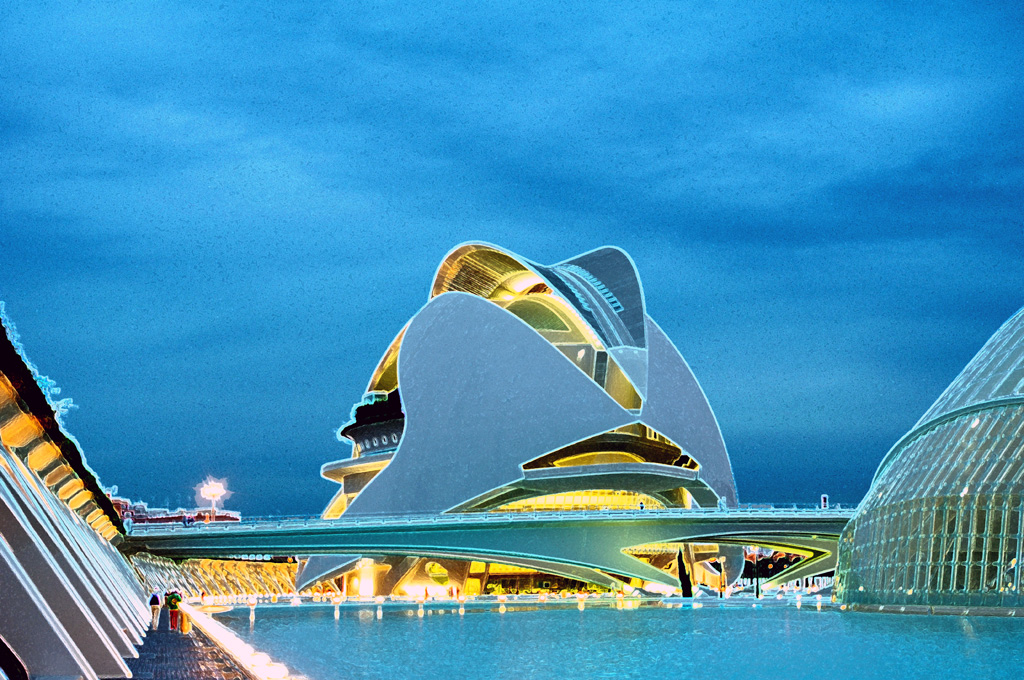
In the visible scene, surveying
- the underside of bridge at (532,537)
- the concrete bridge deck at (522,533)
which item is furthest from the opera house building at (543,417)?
the concrete bridge deck at (522,533)

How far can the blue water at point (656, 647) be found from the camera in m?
17.1

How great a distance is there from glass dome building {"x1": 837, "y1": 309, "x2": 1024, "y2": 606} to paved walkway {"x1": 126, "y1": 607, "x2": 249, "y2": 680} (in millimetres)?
16652

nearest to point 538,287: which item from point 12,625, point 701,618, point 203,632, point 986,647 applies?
point 701,618

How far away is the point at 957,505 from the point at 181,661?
19478 millimetres

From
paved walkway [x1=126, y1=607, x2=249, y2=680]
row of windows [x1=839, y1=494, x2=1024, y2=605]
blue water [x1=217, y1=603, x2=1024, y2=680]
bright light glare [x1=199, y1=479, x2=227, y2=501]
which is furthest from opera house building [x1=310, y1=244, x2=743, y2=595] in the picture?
paved walkway [x1=126, y1=607, x2=249, y2=680]

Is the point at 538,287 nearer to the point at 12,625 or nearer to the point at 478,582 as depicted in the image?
the point at 478,582

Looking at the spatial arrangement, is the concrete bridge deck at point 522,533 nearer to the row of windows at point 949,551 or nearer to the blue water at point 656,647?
the blue water at point 656,647

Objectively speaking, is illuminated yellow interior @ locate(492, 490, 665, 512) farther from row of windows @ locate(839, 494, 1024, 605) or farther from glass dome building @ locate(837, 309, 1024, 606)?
row of windows @ locate(839, 494, 1024, 605)

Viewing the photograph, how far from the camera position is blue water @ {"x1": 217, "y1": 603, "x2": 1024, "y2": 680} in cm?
1711

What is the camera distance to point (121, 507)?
319ft

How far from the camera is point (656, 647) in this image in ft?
73.0

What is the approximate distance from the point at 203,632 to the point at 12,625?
16.5 metres

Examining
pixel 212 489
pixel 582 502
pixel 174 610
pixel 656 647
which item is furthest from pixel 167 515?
pixel 656 647

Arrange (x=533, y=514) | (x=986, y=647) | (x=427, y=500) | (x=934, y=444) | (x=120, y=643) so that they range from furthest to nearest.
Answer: (x=427, y=500)
(x=533, y=514)
(x=934, y=444)
(x=986, y=647)
(x=120, y=643)
